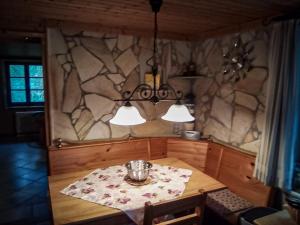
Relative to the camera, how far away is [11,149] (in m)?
5.46

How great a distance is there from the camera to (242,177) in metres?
2.58

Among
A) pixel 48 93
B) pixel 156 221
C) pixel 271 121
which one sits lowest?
pixel 156 221

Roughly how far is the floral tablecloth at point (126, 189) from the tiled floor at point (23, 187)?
3.69ft

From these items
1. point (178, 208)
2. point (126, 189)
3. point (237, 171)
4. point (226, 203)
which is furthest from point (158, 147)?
point (178, 208)

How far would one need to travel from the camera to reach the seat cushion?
2269mm

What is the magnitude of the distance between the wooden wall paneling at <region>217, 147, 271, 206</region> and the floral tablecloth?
25.7 inches

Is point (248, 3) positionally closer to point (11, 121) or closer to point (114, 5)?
point (114, 5)

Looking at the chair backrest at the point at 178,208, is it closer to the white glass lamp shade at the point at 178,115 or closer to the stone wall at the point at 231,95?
the white glass lamp shade at the point at 178,115

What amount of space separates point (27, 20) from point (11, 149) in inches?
150

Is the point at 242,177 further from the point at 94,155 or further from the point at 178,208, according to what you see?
the point at 94,155

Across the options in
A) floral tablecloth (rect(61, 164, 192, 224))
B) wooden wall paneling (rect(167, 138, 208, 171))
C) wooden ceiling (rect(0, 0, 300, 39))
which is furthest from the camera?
wooden wall paneling (rect(167, 138, 208, 171))

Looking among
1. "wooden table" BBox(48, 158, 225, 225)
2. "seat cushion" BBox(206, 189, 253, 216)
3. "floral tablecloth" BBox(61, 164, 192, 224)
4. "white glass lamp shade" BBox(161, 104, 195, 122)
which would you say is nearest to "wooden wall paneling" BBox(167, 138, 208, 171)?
"seat cushion" BBox(206, 189, 253, 216)

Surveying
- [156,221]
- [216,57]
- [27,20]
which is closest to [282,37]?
[216,57]

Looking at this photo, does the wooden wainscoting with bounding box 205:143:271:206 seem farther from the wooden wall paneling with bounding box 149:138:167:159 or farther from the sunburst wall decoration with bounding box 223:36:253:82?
the sunburst wall decoration with bounding box 223:36:253:82
